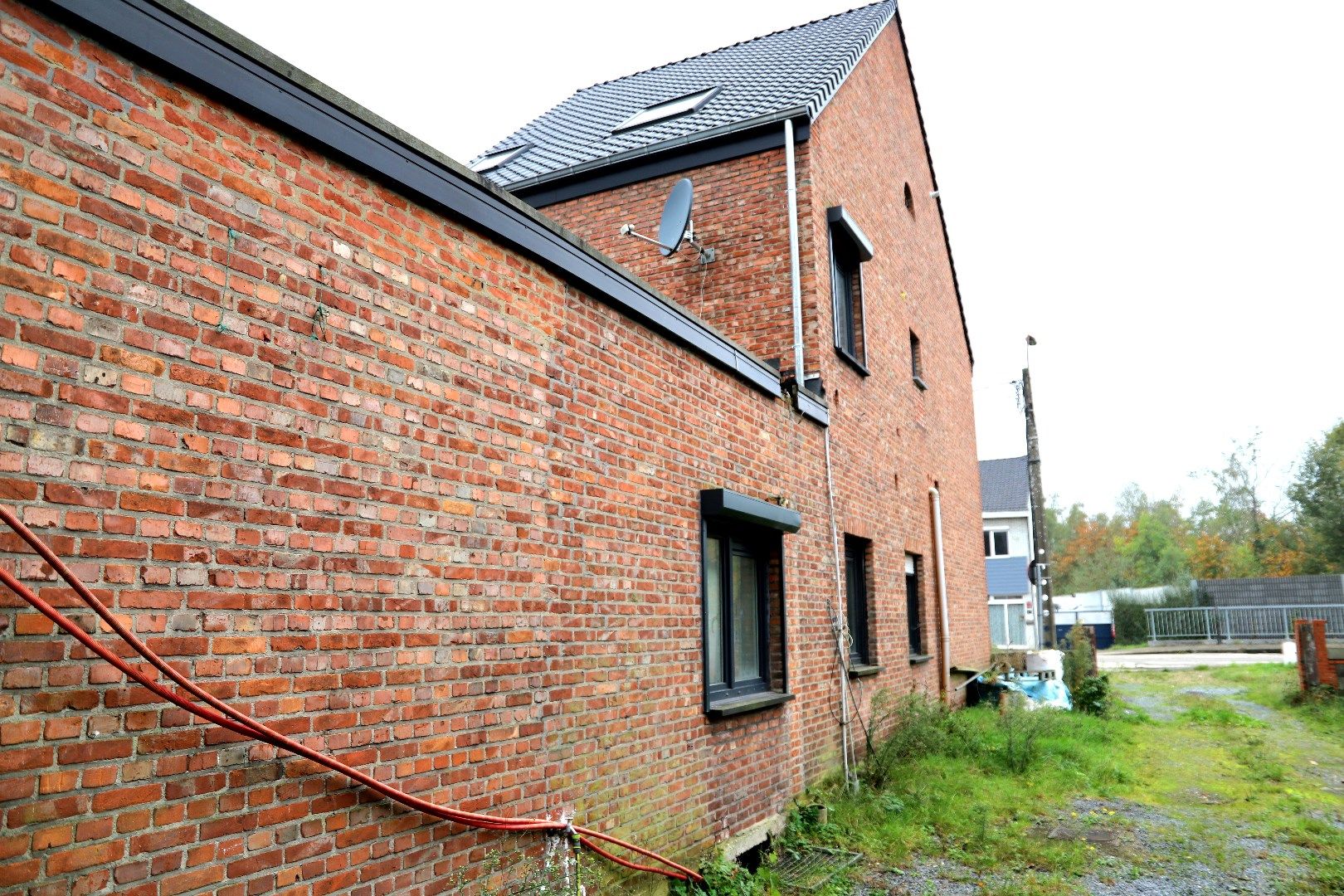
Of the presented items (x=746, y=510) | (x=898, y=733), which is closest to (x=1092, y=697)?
(x=898, y=733)

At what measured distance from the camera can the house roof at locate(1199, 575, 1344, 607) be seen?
106 ft

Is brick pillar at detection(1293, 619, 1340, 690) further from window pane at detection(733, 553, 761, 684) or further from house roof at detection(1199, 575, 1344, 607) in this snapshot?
house roof at detection(1199, 575, 1344, 607)

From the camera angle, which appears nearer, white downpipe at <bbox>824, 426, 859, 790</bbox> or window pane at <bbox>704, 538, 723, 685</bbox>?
window pane at <bbox>704, 538, 723, 685</bbox>

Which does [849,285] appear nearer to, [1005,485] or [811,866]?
[811,866]

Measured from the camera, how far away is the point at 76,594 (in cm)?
239

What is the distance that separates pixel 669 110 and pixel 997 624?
1121 inches

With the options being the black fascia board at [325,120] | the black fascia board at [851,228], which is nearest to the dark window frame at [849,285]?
the black fascia board at [851,228]

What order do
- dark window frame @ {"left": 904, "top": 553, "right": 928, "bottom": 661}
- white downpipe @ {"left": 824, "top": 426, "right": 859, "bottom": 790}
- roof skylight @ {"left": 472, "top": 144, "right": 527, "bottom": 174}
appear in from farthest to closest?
1. dark window frame @ {"left": 904, "top": 553, "right": 928, "bottom": 661}
2. roof skylight @ {"left": 472, "top": 144, "right": 527, "bottom": 174}
3. white downpipe @ {"left": 824, "top": 426, "right": 859, "bottom": 790}

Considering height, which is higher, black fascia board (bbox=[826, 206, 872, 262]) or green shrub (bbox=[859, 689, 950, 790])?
black fascia board (bbox=[826, 206, 872, 262])

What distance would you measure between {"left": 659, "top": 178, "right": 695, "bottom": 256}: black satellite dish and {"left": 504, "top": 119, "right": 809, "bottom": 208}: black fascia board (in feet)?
3.99

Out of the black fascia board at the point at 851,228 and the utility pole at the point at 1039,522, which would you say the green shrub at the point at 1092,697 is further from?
the black fascia board at the point at 851,228

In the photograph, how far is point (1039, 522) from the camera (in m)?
18.6

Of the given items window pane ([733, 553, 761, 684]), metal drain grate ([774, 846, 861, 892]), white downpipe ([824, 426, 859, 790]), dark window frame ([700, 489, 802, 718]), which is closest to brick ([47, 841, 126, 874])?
dark window frame ([700, 489, 802, 718])

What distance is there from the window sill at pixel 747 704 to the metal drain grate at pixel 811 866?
3.62ft
